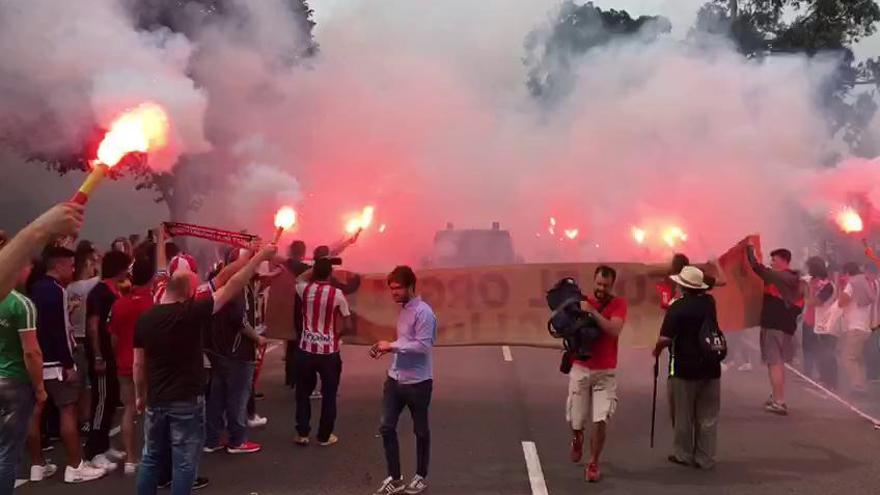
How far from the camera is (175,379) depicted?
452 centimetres

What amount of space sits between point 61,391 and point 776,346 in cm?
656

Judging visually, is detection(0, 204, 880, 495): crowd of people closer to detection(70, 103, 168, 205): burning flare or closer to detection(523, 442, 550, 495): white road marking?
detection(523, 442, 550, 495): white road marking

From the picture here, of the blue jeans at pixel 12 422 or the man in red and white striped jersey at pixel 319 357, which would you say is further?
the man in red and white striped jersey at pixel 319 357

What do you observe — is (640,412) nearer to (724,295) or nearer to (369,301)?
(724,295)

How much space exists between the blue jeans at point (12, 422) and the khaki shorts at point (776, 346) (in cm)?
667

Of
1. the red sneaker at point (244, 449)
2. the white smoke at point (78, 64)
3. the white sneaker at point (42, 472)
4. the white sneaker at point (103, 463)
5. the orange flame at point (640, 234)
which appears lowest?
the white sneaker at point (42, 472)

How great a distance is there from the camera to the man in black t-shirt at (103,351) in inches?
247

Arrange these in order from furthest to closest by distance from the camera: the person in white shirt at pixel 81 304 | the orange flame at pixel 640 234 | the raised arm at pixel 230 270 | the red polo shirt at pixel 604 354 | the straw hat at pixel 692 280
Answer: the orange flame at pixel 640 234 → the person in white shirt at pixel 81 304 → the straw hat at pixel 692 280 → the red polo shirt at pixel 604 354 → the raised arm at pixel 230 270

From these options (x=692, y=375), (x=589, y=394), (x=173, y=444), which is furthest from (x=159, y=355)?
(x=692, y=375)

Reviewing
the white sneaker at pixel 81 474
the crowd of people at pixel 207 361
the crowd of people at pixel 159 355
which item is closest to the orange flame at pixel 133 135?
the crowd of people at pixel 159 355

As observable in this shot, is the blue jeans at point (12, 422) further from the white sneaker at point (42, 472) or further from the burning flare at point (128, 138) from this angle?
the burning flare at point (128, 138)

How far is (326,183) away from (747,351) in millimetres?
8690

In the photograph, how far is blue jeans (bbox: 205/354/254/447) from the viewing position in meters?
6.58

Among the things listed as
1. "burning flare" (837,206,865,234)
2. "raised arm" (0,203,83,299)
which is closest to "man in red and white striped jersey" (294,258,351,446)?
"raised arm" (0,203,83,299)
